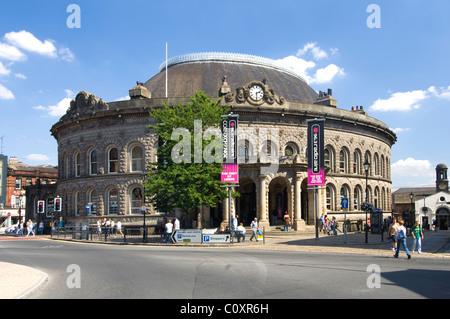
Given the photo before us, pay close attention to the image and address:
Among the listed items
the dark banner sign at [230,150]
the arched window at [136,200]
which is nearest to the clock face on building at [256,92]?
the dark banner sign at [230,150]

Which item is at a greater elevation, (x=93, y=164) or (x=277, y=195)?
(x=93, y=164)

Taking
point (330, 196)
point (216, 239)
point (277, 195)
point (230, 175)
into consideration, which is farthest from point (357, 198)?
point (216, 239)

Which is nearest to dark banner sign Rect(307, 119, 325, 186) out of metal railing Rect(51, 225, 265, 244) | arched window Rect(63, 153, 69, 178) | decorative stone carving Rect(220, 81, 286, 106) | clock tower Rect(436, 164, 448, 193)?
metal railing Rect(51, 225, 265, 244)

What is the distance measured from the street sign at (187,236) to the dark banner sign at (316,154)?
9.64m

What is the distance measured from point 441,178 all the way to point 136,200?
208 feet

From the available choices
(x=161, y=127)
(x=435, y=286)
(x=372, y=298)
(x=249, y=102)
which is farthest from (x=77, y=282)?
(x=249, y=102)

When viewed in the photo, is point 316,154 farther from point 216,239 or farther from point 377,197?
point 377,197

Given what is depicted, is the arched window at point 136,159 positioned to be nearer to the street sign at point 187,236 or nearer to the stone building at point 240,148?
the stone building at point 240,148

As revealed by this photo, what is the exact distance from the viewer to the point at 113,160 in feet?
136

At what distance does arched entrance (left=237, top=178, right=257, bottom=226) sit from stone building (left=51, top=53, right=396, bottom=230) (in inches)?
3.8

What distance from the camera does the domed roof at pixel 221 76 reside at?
4603 centimetres

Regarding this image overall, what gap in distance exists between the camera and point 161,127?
2977 centimetres
